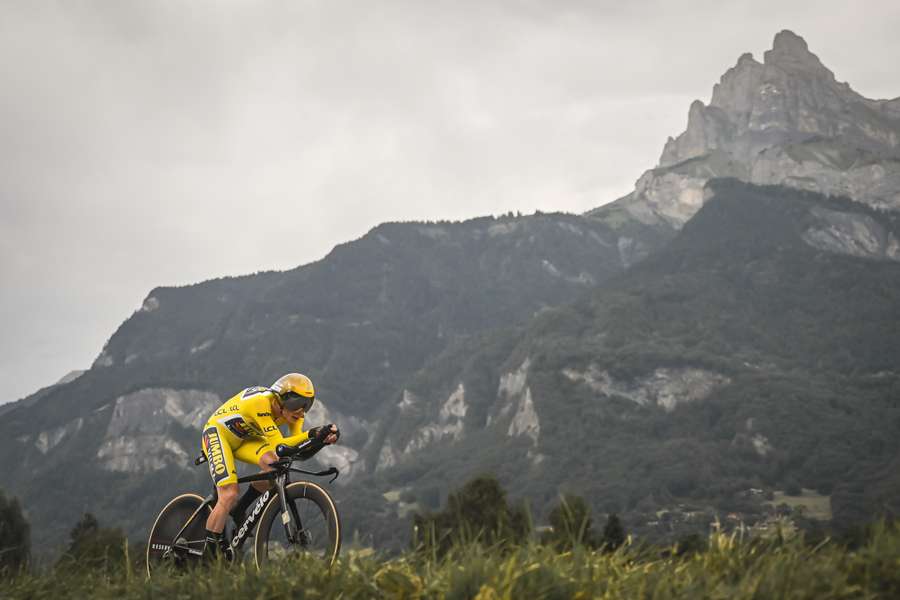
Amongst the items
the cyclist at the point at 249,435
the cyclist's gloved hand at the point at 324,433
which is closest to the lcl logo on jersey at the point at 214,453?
the cyclist at the point at 249,435

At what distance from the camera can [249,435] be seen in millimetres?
11703

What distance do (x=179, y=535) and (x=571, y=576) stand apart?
600 cm

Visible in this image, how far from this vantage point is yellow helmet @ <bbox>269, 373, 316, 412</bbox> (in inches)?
454

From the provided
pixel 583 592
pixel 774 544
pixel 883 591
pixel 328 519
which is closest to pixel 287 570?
pixel 328 519

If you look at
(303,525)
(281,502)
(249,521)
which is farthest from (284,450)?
(249,521)

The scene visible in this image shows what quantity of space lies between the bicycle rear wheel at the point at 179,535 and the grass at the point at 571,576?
2.59 meters

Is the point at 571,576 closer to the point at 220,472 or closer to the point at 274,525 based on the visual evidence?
the point at 274,525

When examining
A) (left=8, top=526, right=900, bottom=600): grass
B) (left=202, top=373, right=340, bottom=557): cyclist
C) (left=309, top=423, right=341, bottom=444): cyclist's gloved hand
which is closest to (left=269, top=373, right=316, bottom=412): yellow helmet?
(left=202, top=373, right=340, bottom=557): cyclist

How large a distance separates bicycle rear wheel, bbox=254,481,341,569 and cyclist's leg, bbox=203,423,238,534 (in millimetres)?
505

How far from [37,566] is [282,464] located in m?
2.76

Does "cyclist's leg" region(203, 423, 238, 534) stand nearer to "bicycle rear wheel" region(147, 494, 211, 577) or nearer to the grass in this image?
"bicycle rear wheel" region(147, 494, 211, 577)

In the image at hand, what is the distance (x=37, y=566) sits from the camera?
33.5 ft

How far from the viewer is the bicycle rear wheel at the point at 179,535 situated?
11695 millimetres

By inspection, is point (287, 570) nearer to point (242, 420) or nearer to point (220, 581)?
point (220, 581)
